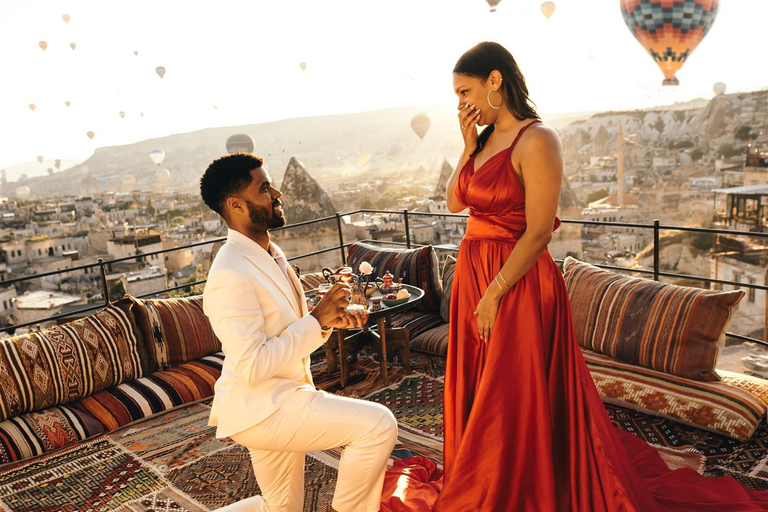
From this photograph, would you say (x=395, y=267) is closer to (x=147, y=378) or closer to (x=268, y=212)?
(x=147, y=378)

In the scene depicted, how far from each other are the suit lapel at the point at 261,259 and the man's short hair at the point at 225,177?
4.0 inches

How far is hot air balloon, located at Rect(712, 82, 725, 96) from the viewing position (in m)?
34.2

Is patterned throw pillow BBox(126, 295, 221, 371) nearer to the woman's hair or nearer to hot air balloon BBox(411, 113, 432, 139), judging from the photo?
the woman's hair

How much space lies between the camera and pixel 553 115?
33.9 metres

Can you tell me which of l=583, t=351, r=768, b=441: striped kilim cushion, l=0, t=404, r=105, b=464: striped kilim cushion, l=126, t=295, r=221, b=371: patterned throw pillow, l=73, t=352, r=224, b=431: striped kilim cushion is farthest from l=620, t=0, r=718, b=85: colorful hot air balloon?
l=0, t=404, r=105, b=464: striped kilim cushion

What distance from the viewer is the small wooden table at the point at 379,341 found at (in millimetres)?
3875

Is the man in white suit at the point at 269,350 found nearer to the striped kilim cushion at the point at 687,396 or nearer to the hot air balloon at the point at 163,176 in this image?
the striped kilim cushion at the point at 687,396

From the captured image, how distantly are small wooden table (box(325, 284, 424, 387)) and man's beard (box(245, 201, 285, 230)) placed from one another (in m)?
1.98

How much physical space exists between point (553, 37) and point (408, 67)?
950 cm

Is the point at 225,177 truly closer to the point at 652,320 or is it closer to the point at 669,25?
the point at 652,320

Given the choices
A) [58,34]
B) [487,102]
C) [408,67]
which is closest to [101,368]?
[487,102]

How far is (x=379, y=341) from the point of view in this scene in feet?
13.4

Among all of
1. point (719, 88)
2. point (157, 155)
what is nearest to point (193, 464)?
point (157, 155)

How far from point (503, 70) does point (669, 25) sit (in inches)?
771
